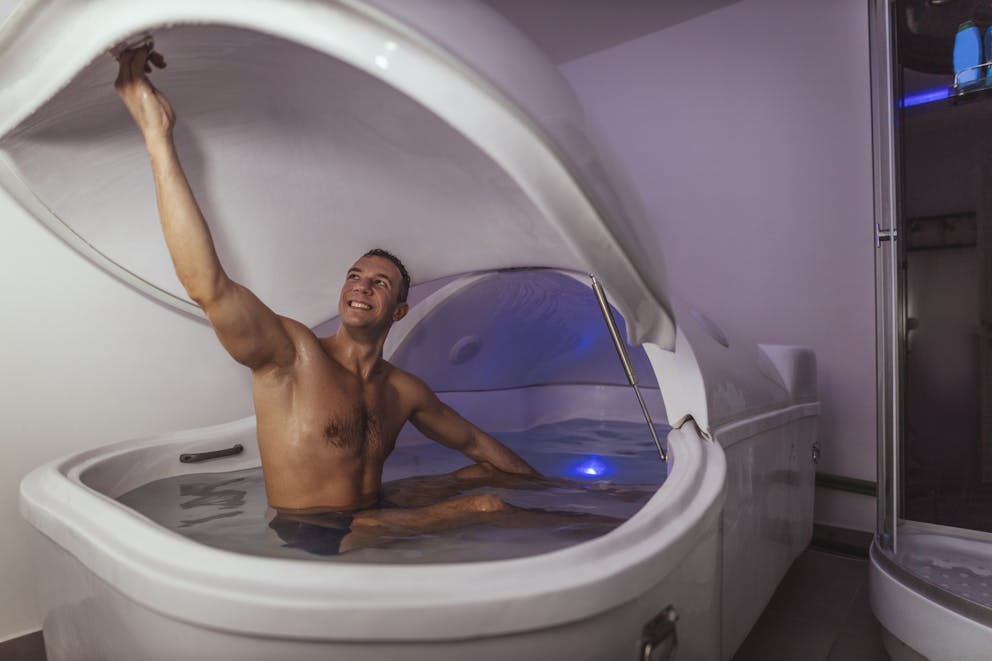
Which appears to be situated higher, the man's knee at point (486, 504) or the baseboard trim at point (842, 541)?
the man's knee at point (486, 504)

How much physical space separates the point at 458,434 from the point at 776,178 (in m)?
1.64

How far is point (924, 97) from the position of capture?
147cm

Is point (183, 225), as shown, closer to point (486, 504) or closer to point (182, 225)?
point (182, 225)

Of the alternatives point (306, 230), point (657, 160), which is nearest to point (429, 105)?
point (306, 230)

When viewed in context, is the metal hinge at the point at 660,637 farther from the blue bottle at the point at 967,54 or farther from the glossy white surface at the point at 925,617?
the blue bottle at the point at 967,54

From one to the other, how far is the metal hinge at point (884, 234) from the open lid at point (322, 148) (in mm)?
712

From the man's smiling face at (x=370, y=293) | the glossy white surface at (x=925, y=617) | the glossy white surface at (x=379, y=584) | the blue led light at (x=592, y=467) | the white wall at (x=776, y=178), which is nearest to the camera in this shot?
the glossy white surface at (x=379, y=584)

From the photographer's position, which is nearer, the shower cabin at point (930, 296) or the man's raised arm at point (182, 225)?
the man's raised arm at point (182, 225)

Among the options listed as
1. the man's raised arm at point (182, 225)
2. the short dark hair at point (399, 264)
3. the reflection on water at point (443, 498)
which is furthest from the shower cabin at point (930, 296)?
the man's raised arm at point (182, 225)

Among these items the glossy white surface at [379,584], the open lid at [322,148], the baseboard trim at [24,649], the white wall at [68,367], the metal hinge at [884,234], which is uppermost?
the open lid at [322,148]

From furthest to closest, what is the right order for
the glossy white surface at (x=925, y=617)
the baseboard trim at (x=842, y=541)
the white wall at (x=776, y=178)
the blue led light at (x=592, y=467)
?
the white wall at (x=776, y=178) → the baseboard trim at (x=842, y=541) → the blue led light at (x=592, y=467) → the glossy white surface at (x=925, y=617)

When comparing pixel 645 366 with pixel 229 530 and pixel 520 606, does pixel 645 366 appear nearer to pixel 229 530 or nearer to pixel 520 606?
pixel 229 530

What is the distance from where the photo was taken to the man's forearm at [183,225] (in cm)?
103

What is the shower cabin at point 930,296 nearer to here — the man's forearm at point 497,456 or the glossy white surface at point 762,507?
the glossy white surface at point 762,507
